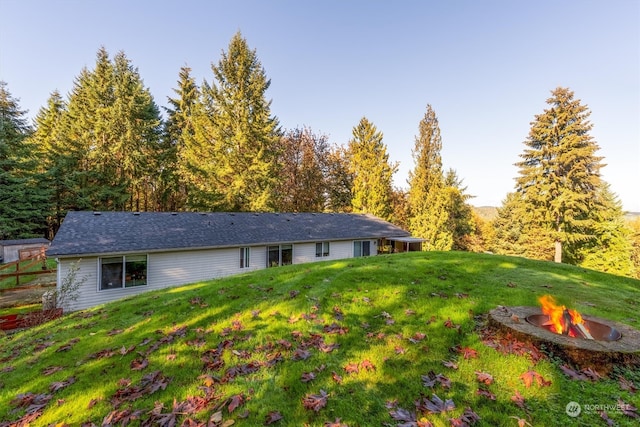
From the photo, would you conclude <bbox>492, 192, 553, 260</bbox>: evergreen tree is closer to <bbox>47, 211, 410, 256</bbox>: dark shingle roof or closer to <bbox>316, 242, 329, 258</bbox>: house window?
<bbox>47, 211, 410, 256</bbox>: dark shingle roof

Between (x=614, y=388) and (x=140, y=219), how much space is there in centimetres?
1767

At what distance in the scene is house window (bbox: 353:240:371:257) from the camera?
18.6 metres

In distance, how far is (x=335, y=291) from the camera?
6.51m

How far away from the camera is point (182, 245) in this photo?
41.8 feet

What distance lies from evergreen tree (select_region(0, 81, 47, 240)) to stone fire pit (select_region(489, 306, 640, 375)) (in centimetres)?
3220

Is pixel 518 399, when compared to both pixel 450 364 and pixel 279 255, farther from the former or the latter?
pixel 279 255

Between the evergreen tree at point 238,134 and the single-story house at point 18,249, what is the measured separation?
A: 13538mm

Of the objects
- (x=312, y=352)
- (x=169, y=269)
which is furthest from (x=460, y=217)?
(x=312, y=352)

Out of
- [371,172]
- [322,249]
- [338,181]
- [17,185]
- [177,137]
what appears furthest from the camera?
[338,181]

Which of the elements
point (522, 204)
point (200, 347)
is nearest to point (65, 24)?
point (200, 347)

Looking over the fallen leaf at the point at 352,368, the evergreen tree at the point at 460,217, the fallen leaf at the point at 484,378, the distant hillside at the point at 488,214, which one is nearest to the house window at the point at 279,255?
the fallen leaf at the point at 352,368

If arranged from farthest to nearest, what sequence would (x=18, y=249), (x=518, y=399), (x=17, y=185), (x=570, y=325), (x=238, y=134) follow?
(x=238, y=134)
(x=17, y=185)
(x=18, y=249)
(x=570, y=325)
(x=518, y=399)

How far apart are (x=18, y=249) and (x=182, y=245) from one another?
56.5ft

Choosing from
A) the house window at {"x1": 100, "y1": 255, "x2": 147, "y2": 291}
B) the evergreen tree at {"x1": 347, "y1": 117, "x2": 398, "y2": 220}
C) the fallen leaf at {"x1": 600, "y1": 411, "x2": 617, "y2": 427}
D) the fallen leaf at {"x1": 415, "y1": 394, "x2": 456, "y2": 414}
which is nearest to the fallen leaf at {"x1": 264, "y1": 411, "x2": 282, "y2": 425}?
the fallen leaf at {"x1": 415, "y1": 394, "x2": 456, "y2": 414}
